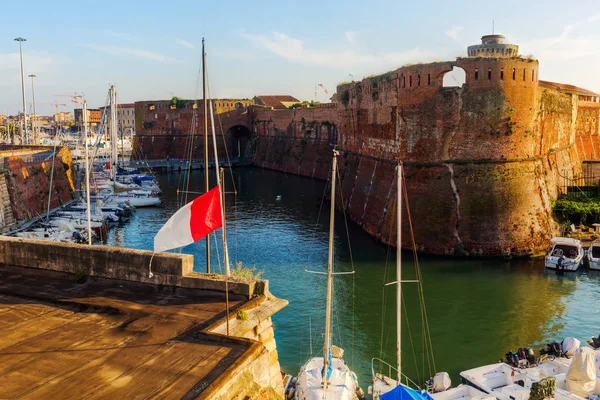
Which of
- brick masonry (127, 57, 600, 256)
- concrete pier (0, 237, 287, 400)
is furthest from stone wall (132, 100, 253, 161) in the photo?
concrete pier (0, 237, 287, 400)

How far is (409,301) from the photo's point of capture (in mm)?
25688

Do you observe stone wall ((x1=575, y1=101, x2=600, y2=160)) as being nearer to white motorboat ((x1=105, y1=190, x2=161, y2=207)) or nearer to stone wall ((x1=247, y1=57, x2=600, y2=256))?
stone wall ((x1=247, y1=57, x2=600, y2=256))

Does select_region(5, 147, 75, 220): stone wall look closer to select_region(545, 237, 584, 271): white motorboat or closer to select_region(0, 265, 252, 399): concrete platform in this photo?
select_region(0, 265, 252, 399): concrete platform

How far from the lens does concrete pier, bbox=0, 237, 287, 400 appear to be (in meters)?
8.17

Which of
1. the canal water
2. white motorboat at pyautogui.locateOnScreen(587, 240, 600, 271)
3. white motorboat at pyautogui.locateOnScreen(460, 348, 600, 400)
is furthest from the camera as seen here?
white motorboat at pyautogui.locateOnScreen(587, 240, 600, 271)

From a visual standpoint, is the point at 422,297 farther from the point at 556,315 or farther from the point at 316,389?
the point at 316,389

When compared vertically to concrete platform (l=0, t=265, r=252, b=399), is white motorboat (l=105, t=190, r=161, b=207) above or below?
below

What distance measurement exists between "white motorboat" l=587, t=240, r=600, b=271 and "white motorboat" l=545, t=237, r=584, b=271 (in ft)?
1.62

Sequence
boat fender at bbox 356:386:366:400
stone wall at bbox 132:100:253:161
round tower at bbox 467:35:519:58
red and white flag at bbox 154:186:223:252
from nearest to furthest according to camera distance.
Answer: red and white flag at bbox 154:186:223:252 < boat fender at bbox 356:386:366:400 < round tower at bbox 467:35:519:58 < stone wall at bbox 132:100:253:161

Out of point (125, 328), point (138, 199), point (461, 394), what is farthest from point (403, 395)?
point (138, 199)

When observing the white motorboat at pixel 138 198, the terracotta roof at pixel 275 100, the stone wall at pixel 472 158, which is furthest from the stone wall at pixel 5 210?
the terracotta roof at pixel 275 100

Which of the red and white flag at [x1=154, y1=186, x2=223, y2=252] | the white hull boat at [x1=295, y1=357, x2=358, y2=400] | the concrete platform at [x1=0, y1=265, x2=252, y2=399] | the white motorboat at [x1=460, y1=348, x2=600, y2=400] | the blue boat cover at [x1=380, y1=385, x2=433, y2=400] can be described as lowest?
the white motorboat at [x1=460, y1=348, x2=600, y2=400]

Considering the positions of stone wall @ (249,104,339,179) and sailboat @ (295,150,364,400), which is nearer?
sailboat @ (295,150,364,400)

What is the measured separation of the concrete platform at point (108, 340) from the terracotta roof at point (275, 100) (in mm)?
88677
